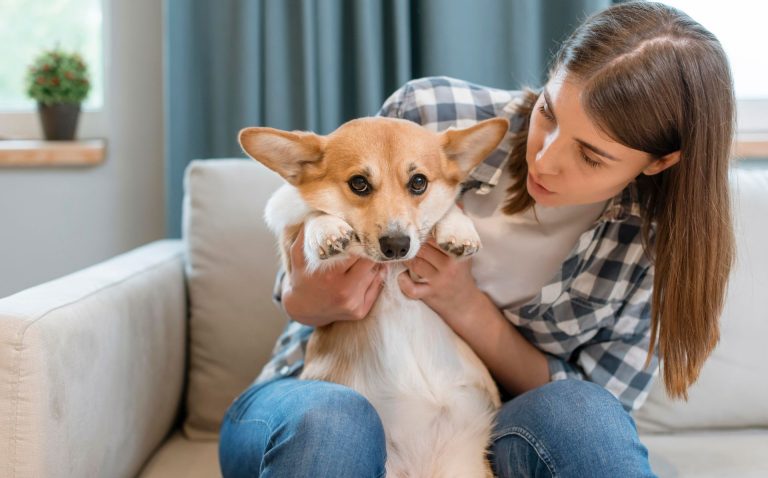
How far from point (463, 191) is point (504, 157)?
0.37 feet

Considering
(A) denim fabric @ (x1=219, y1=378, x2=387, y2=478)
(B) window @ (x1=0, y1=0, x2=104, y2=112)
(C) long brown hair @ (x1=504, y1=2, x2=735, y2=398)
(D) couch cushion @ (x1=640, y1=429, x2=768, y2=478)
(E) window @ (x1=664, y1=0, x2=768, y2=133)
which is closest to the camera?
(A) denim fabric @ (x1=219, y1=378, x2=387, y2=478)

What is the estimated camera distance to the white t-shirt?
1.48 meters

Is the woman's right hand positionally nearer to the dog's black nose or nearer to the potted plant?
the dog's black nose

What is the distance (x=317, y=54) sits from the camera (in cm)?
218

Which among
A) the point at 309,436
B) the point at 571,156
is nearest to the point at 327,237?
the point at 309,436

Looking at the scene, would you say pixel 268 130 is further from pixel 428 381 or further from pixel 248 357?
pixel 248 357

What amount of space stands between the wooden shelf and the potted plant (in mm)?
86

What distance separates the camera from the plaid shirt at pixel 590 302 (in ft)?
4.75

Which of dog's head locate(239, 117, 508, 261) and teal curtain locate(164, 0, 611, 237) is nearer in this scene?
dog's head locate(239, 117, 508, 261)

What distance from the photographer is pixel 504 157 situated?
151 centimetres

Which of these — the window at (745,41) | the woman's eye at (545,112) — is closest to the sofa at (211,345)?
the woman's eye at (545,112)

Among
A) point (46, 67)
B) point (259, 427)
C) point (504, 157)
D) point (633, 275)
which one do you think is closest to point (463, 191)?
point (504, 157)

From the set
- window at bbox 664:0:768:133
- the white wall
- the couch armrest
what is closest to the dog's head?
the couch armrest

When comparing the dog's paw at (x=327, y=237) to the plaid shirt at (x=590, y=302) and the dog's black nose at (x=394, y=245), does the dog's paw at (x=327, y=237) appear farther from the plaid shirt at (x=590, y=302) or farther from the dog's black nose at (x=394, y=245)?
the plaid shirt at (x=590, y=302)
